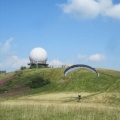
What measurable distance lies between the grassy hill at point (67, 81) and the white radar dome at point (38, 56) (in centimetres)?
1668

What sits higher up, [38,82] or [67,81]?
[67,81]

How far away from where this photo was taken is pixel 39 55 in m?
106

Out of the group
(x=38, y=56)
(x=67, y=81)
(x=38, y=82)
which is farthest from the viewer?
(x=38, y=56)

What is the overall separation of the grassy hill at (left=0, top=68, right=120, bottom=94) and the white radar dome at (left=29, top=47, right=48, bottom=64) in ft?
54.7

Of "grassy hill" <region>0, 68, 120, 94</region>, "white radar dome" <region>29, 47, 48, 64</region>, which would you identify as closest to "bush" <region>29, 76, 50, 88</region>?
"grassy hill" <region>0, 68, 120, 94</region>

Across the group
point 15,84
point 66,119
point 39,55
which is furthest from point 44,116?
point 39,55

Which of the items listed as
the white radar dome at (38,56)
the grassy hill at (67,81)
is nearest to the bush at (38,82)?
the grassy hill at (67,81)

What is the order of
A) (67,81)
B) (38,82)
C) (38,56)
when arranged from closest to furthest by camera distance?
(38,82)
(67,81)
(38,56)

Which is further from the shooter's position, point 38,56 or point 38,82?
point 38,56

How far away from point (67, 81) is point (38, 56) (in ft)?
96.6

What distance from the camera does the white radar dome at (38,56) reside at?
106312 mm

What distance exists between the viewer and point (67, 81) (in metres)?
79.0

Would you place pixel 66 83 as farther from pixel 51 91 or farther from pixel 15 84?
pixel 15 84

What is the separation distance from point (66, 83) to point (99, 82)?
Answer: 8.22 meters
